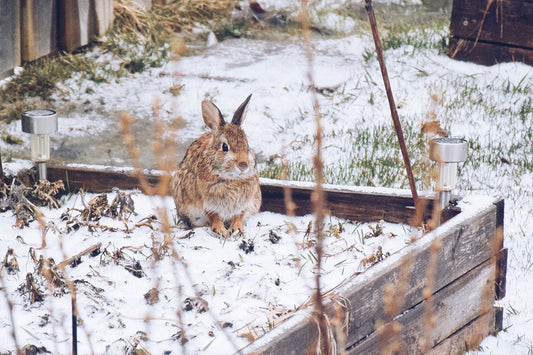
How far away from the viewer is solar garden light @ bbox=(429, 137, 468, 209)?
12.0 feet

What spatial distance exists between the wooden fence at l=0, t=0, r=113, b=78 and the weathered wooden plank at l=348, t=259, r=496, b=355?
13.6 ft

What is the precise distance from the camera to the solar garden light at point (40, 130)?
404 centimetres

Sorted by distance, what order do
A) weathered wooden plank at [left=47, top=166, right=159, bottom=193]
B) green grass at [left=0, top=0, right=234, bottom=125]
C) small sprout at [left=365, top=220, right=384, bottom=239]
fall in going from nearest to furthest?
1. small sprout at [left=365, top=220, right=384, bottom=239]
2. weathered wooden plank at [left=47, top=166, right=159, bottom=193]
3. green grass at [left=0, top=0, right=234, bottom=125]

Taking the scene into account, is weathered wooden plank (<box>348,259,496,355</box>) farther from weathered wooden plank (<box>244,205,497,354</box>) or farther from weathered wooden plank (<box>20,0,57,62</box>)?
weathered wooden plank (<box>20,0,57,62</box>)

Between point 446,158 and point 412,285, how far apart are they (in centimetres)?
77

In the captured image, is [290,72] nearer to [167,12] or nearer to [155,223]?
[167,12]

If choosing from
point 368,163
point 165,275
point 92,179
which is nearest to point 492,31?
point 368,163

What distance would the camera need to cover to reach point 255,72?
22.5 feet

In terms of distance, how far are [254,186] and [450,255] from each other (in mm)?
902

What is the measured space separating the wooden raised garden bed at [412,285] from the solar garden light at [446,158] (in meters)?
0.14

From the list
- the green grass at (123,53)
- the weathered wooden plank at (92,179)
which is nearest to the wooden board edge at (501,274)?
the weathered wooden plank at (92,179)

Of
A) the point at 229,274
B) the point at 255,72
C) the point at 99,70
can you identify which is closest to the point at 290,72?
the point at 255,72

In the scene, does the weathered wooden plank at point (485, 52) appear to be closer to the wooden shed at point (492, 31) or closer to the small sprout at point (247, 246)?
the wooden shed at point (492, 31)

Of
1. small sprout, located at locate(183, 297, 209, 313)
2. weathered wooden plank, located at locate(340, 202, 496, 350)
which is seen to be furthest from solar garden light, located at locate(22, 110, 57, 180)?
weathered wooden plank, located at locate(340, 202, 496, 350)
